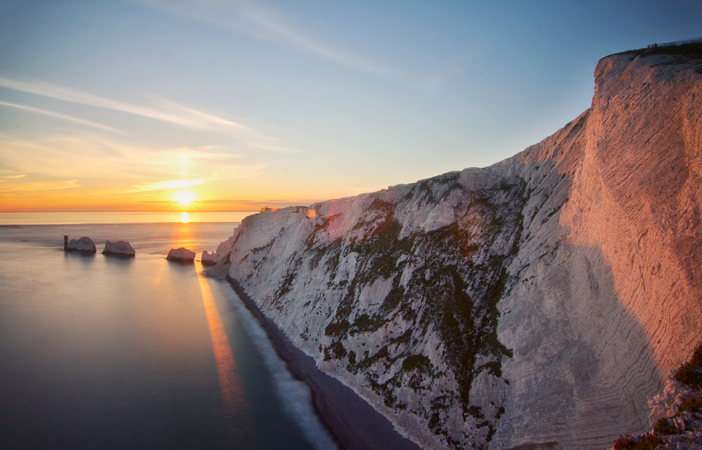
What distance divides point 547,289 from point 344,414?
13345 mm

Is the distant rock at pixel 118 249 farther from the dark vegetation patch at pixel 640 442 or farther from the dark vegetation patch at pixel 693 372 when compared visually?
the dark vegetation patch at pixel 693 372

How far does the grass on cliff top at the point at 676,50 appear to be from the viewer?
12.9 metres

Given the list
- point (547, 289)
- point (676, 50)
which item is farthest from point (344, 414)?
point (676, 50)

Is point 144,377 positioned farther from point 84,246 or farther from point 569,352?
point 84,246

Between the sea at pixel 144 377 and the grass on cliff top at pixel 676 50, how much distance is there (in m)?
24.4

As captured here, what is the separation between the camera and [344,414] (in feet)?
61.9

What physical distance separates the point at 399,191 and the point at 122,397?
27764 mm

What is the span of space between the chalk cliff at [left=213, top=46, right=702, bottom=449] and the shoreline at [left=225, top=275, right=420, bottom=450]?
1.93 feet

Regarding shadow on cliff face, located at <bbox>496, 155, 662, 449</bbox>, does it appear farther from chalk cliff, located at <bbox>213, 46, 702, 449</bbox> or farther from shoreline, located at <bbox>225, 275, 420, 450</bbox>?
shoreline, located at <bbox>225, 275, 420, 450</bbox>

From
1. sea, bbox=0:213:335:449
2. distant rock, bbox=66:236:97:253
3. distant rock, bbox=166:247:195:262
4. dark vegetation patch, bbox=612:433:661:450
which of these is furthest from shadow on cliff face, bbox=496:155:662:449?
distant rock, bbox=66:236:97:253

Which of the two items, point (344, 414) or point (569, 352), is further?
point (344, 414)

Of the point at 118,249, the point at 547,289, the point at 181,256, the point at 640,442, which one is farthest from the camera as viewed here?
the point at 118,249

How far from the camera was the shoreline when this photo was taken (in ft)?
54.1

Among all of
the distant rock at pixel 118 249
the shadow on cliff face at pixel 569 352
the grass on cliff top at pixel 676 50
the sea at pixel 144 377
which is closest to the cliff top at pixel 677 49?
the grass on cliff top at pixel 676 50
